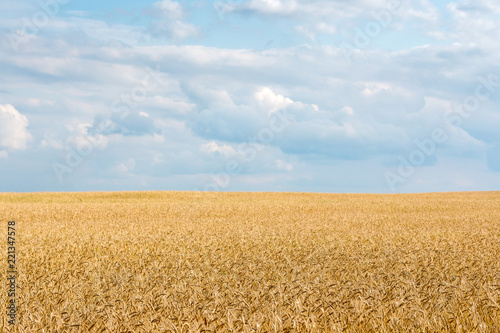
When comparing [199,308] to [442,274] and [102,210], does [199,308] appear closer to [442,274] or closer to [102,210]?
[442,274]

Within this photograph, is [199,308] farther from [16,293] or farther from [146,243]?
[146,243]

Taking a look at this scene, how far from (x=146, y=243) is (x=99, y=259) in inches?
85.9

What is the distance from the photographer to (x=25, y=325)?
564cm

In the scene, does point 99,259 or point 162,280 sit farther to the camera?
point 99,259

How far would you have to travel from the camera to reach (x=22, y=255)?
10984 mm

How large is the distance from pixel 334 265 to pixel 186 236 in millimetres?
6186

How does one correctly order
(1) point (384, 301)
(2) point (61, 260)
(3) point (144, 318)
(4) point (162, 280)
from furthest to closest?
(2) point (61, 260) < (4) point (162, 280) < (1) point (384, 301) < (3) point (144, 318)

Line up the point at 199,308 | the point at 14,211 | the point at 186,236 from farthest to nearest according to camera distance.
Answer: the point at 14,211 → the point at 186,236 → the point at 199,308

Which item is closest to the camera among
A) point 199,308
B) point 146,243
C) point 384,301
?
point 199,308

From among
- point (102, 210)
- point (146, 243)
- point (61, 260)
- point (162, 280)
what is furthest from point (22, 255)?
point (102, 210)

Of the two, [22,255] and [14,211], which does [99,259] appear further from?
[14,211]

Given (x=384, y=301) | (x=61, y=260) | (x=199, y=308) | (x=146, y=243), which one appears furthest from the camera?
(x=146, y=243)

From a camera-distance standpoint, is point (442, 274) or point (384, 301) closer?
point (384, 301)

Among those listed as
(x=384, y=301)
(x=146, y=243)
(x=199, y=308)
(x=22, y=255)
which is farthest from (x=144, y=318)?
(x=146, y=243)
